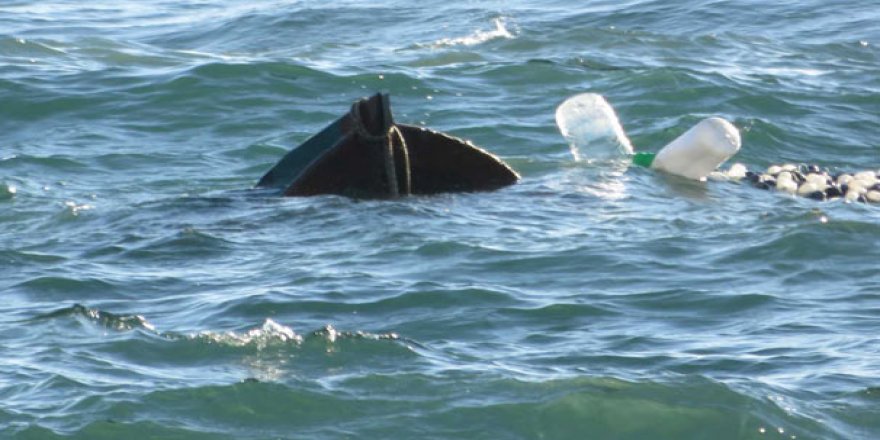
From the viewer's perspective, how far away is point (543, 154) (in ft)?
45.2

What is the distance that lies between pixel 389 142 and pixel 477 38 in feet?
28.3

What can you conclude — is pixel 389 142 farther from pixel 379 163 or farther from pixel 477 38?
pixel 477 38

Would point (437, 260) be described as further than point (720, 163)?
No

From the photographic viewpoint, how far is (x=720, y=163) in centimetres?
1230

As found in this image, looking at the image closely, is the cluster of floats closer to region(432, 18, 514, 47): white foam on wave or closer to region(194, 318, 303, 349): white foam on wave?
region(194, 318, 303, 349): white foam on wave

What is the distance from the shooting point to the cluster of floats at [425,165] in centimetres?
1096

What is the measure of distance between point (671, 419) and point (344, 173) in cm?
449

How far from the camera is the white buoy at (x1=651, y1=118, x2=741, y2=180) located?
12055 mm

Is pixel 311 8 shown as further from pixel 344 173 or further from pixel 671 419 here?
pixel 671 419

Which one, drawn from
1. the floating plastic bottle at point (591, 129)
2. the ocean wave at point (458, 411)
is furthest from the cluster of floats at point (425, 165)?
the ocean wave at point (458, 411)

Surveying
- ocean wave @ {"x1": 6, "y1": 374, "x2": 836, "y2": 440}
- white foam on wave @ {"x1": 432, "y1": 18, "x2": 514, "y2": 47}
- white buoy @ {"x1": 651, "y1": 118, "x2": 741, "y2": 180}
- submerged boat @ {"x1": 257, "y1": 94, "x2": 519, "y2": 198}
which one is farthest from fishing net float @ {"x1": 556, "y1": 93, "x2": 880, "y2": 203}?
white foam on wave @ {"x1": 432, "y1": 18, "x2": 514, "y2": 47}

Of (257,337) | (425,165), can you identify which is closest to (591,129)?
(425,165)

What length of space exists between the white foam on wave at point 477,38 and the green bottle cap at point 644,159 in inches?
256

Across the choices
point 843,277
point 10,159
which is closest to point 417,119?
point 10,159
